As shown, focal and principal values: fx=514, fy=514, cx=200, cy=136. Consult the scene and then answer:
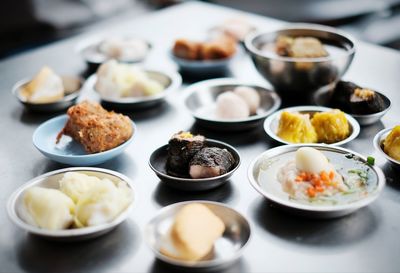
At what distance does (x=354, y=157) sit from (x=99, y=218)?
73 centimetres

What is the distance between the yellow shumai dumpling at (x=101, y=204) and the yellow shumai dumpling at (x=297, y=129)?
60 cm

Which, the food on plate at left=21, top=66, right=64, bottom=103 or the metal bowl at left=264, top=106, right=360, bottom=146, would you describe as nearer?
the metal bowl at left=264, top=106, right=360, bottom=146

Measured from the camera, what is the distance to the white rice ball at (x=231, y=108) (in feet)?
5.84

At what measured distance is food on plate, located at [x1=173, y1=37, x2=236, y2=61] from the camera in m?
2.27

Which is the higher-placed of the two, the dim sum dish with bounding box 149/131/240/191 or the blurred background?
the dim sum dish with bounding box 149/131/240/191

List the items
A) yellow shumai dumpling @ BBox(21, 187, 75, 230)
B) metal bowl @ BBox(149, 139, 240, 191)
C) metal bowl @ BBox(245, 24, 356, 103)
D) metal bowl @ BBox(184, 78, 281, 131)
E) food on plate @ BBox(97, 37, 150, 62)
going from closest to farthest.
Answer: yellow shumai dumpling @ BBox(21, 187, 75, 230)
metal bowl @ BBox(149, 139, 240, 191)
metal bowl @ BBox(184, 78, 281, 131)
metal bowl @ BBox(245, 24, 356, 103)
food on plate @ BBox(97, 37, 150, 62)

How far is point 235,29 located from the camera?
249 centimetres

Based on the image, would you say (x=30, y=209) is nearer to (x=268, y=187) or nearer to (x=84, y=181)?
(x=84, y=181)

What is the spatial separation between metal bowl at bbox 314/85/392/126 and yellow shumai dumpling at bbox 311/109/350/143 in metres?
0.11

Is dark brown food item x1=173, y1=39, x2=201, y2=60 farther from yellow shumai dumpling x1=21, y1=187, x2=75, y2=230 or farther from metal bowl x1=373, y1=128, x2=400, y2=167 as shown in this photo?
yellow shumai dumpling x1=21, y1=187, x2=75, y2=230

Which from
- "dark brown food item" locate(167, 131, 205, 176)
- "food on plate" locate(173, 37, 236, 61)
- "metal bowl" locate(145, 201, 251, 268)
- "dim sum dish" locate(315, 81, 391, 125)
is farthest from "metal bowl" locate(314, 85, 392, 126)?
"metal bowl" locate(145, 201, 251, 268)

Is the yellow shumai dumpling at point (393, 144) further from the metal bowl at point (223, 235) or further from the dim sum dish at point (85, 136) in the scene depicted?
the dim sum dish at point (85, 136)

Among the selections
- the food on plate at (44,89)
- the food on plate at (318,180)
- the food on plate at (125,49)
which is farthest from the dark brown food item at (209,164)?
the food on plate at (125,49)

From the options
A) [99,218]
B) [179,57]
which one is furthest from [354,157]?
[179,57]
